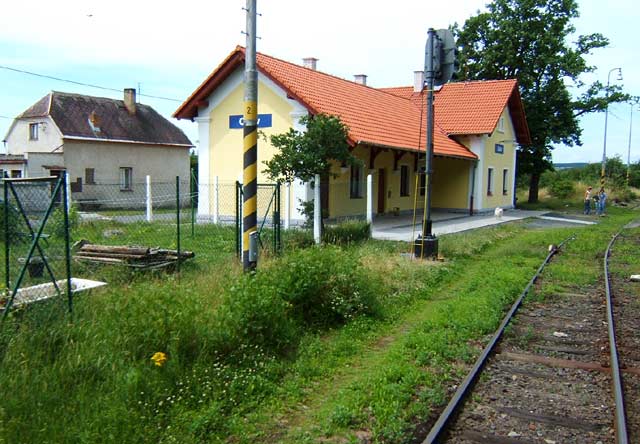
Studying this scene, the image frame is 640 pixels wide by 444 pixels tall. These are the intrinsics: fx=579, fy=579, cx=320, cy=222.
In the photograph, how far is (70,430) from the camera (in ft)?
13.3

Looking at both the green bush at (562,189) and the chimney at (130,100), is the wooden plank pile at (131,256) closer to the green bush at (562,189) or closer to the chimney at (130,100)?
the chimney at (130,100)

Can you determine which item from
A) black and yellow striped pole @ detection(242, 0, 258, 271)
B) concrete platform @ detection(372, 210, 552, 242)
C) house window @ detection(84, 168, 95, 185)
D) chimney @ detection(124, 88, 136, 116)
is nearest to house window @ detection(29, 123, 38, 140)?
house window @ detection(84, 168, 95, 185)

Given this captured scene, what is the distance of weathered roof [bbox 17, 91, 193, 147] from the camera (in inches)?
1391

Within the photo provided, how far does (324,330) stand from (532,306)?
3.66 metres

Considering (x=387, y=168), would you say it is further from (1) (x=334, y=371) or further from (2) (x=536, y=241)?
(1) (x=334, y=371)

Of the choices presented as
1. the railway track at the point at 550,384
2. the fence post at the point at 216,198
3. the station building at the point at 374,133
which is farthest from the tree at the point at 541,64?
the railway track at the point at 550,384

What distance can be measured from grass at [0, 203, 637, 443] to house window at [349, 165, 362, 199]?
1278 cm

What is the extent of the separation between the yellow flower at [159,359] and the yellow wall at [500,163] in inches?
Result: 1042

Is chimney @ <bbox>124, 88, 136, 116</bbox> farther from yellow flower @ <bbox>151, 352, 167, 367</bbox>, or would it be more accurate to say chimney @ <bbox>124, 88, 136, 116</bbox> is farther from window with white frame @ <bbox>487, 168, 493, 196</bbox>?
yellow flower @ <bbox>151, 352, 167, 367</bbox>

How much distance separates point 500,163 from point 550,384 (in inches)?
1110

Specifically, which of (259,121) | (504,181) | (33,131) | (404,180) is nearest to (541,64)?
(504,181)

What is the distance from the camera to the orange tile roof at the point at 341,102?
19.0 meters

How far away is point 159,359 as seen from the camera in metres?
5.12

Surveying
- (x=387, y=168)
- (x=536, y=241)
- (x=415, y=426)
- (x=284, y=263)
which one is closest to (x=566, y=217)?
(x=387, y=168)
